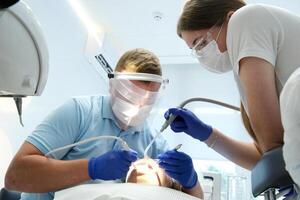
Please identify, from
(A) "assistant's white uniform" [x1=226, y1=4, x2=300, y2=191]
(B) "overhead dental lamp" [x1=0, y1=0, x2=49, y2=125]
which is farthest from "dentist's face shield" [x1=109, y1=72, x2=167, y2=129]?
(B) "overhead dental lamp" [x1=0, y1=0, x2=49, y2=125]

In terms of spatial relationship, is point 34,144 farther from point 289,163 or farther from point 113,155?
point 289,163

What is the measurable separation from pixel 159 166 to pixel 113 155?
0.26m

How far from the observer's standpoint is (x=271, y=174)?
2.50ft

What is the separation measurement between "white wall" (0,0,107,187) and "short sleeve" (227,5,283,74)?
1.57 metres

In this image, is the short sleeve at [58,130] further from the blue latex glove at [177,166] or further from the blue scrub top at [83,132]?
the blue latex glove at [177,166]

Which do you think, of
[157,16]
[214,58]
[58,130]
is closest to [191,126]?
[214,58]

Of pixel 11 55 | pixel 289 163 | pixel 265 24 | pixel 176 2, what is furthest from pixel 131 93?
pixel 176 2

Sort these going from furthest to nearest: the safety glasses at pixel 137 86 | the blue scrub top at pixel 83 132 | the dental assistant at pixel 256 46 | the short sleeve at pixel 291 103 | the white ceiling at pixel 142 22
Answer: the white ceiling at pixel 142 22 → the safety glasses at pixel 137 86 → the blue scrub top at pixel 83 132 → the dental assistant at pixel 256 46 → the short sleeve at pixel 291 103

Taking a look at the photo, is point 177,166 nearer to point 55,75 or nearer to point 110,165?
point 110,165

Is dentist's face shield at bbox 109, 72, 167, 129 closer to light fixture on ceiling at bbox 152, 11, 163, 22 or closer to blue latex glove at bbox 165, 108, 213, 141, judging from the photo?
blue latex glove at bbox 165, 108, 213, 141

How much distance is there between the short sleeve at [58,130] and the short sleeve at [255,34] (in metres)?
0.76

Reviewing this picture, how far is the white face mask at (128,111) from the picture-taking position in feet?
5.10

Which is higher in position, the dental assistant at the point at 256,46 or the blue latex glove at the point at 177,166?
A: the dental assistant at the point at 256,46

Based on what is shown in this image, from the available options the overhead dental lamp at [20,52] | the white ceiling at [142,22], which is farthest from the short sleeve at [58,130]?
the white ceiling at [142,22]
